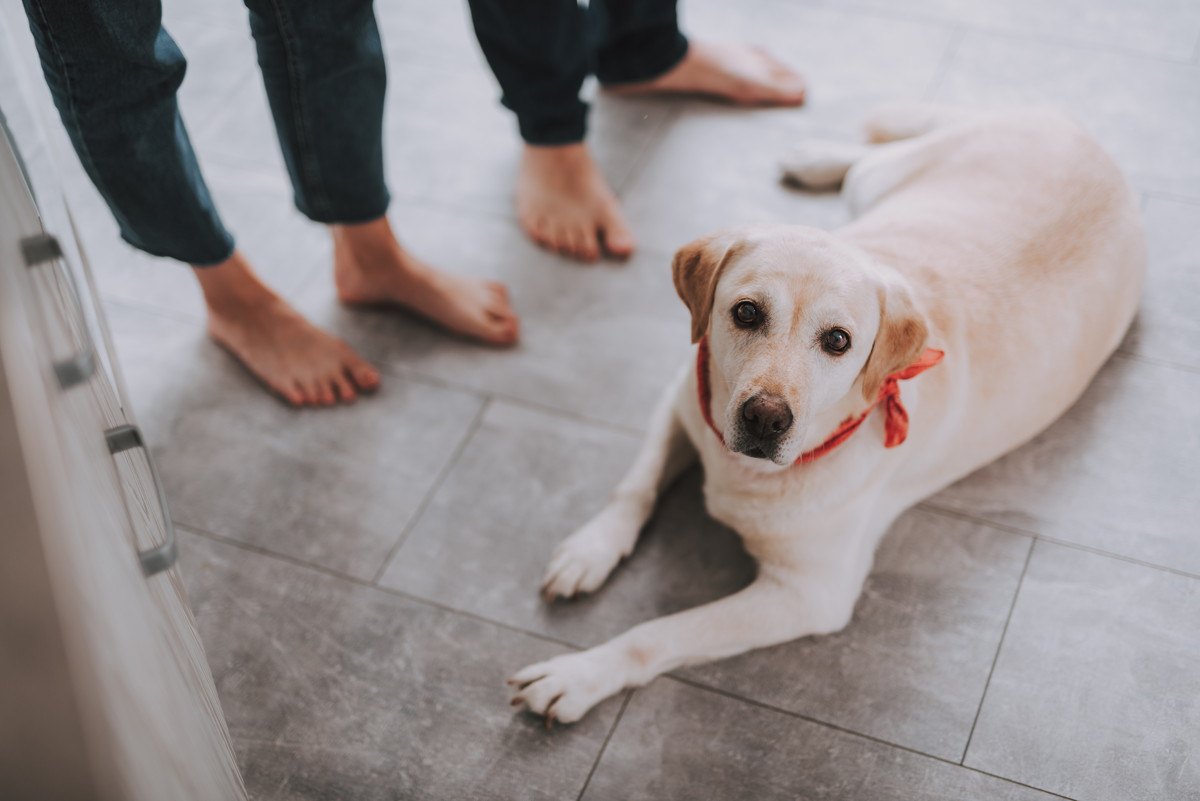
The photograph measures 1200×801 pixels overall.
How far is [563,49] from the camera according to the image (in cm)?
197

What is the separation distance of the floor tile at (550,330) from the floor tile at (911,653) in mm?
500

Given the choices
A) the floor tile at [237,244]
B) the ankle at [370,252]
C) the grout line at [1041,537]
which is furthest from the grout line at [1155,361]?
the floor tile at [237,244]

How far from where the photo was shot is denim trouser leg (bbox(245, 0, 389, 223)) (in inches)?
60.3

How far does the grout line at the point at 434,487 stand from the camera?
1.65 m

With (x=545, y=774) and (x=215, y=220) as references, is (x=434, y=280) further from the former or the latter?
(x=545, y=774)

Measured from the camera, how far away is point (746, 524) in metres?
1.49

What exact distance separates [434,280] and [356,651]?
72cm

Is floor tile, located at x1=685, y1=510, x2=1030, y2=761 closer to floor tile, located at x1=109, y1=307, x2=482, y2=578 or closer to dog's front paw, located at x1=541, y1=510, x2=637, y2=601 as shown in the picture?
dog's front paw, located at x1=541, y1=510, x2=637, y2=601

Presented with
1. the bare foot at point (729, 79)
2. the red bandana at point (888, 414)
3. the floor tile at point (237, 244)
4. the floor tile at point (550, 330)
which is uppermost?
the red bandana at point (888, 414)

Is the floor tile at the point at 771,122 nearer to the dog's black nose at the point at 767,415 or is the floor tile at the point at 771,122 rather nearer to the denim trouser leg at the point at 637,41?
the denim trouser leg at the point at 637,41

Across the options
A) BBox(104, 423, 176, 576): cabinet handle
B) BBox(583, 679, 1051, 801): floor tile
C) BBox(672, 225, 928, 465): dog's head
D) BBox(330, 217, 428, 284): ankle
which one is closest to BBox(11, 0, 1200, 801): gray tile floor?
BBox(583, 679, 1051, 801): floor tile

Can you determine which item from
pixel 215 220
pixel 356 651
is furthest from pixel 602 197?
pixel 356 651

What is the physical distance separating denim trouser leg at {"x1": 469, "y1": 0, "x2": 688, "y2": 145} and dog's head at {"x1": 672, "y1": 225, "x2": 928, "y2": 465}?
0.82 m

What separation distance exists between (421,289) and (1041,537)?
1164 mm
